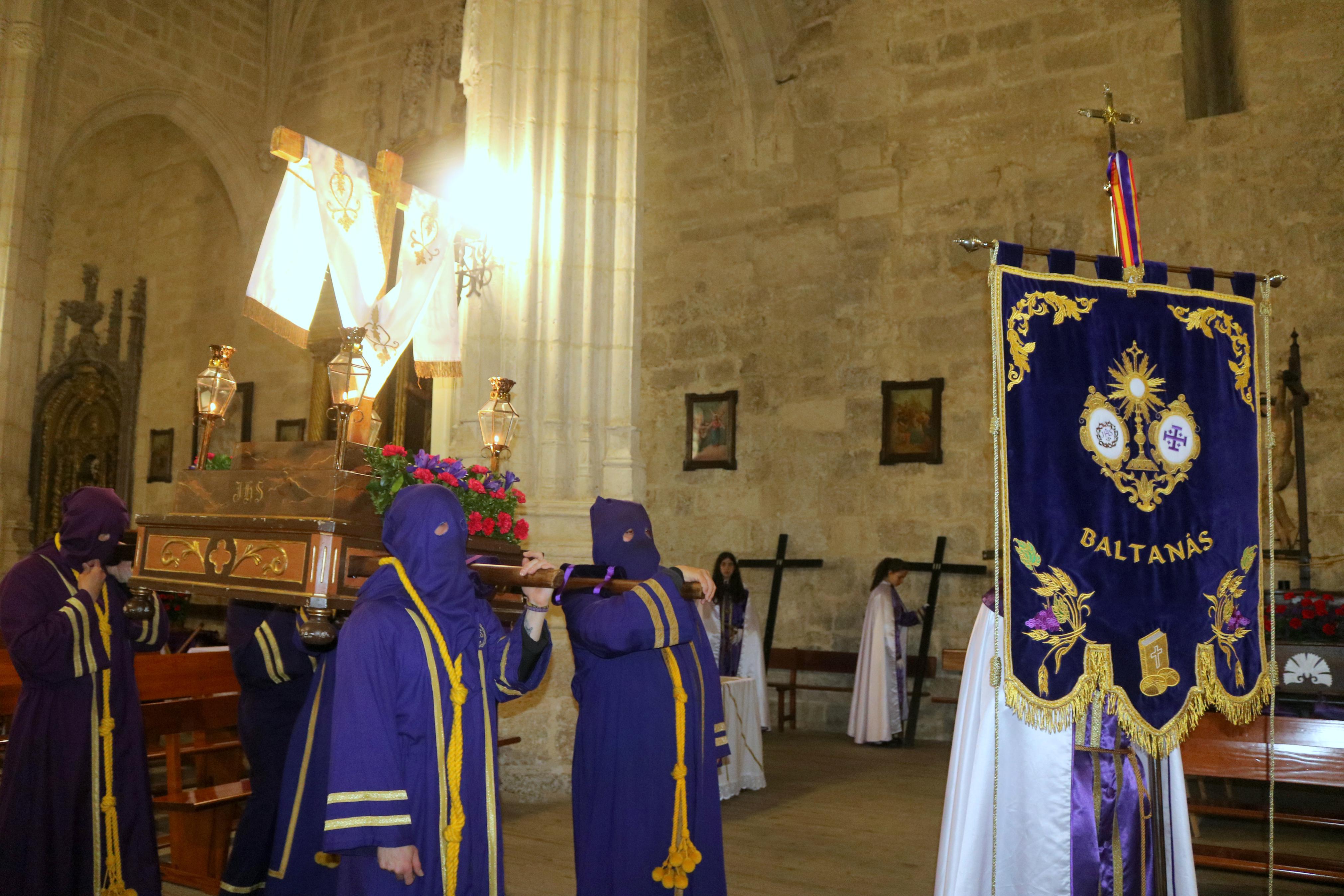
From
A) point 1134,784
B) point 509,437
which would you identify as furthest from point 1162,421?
point 509,437

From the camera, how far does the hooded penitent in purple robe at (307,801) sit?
11.1 ft

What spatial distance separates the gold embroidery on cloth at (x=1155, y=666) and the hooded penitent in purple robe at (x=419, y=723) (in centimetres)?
187

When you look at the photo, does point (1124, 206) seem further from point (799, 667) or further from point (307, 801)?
point (799, 667)

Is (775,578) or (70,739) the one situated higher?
(775,578)

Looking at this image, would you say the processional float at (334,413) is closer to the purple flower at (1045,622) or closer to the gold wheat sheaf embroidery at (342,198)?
the gold wheat sheaf embroidery at (342,198)

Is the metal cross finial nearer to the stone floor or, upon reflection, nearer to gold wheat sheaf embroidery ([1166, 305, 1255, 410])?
gold wheat sheaf embroidery ([1166, 305, 1255, 410])

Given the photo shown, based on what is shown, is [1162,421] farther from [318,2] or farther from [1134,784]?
[318,2]

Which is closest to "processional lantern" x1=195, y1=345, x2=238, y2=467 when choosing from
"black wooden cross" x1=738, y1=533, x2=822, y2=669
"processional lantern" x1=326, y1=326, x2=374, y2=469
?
"processional lantern" x1=326, y1=326, x2=374, y2=469

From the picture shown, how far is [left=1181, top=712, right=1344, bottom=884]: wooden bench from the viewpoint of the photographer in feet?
12.6

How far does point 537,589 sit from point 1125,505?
5.70ft

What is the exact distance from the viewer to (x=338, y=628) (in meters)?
3.16

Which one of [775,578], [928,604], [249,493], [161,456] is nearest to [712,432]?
[775,578]

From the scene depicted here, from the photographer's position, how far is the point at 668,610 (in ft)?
10.7

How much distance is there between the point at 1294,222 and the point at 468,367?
6.78 metres
